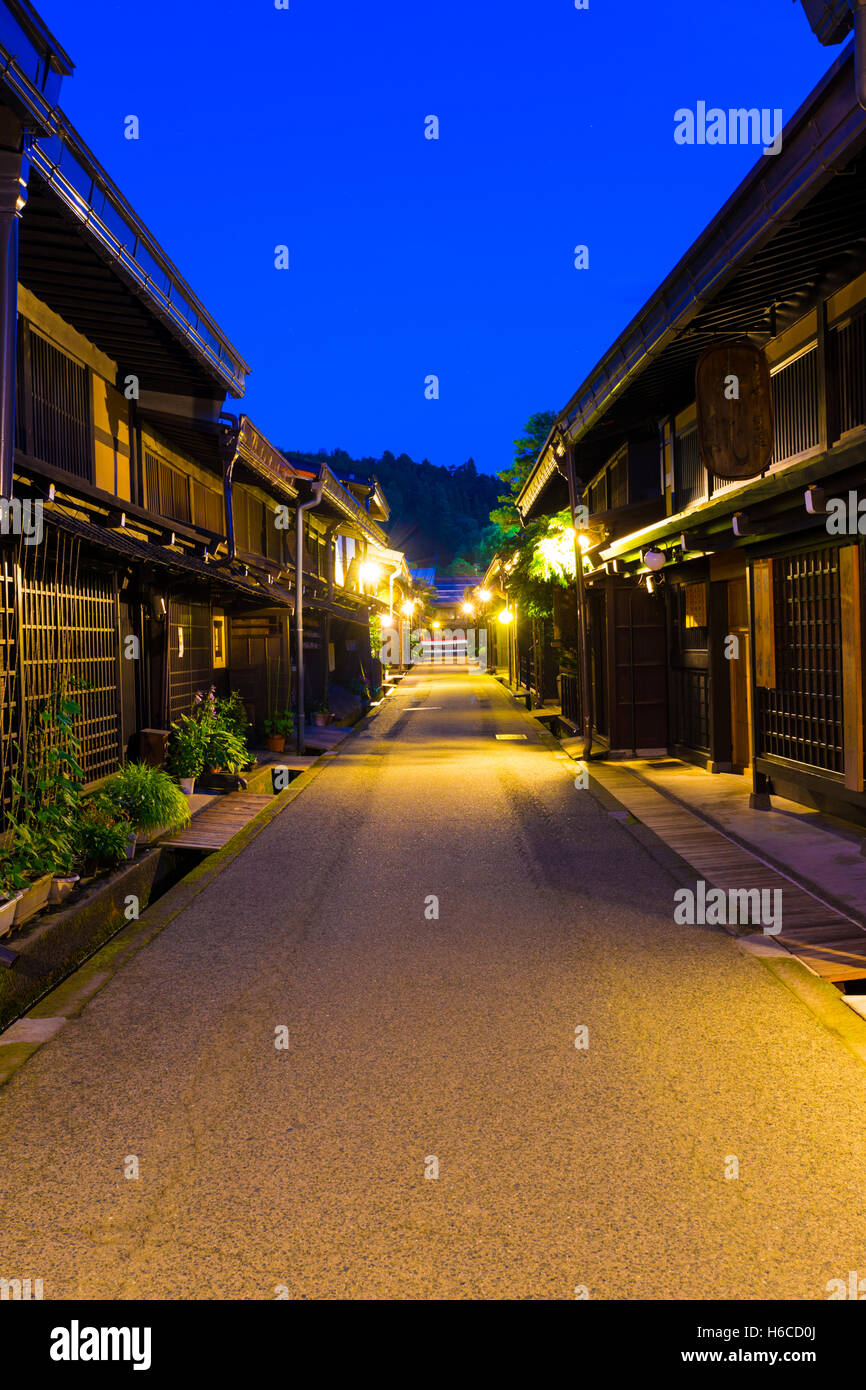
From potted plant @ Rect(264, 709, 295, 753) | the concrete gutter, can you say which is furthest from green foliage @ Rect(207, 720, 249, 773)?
potted plant @ Rect(264, 709, 295, 753)

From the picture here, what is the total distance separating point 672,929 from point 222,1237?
5.02 metres

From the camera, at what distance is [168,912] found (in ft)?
28.5

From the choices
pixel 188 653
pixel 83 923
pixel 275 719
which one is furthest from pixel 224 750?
pixel 83 923

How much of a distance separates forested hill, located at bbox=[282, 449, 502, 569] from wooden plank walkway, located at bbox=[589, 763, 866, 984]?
5340 inches

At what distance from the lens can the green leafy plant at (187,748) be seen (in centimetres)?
1480

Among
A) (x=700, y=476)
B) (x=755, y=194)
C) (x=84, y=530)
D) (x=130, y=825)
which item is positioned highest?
(x=755, y=194)

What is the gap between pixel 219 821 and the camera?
12.9m

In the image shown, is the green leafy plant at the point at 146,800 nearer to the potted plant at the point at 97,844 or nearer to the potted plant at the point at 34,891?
the potted plant at the point at 97,844

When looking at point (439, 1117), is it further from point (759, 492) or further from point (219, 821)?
point (219, 821)

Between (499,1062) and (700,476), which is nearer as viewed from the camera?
(499,1062)

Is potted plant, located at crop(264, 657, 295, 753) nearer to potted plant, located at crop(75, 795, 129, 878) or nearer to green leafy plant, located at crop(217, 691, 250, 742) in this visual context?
green leafy plant, located at crop(217, 691, 250, 742)
